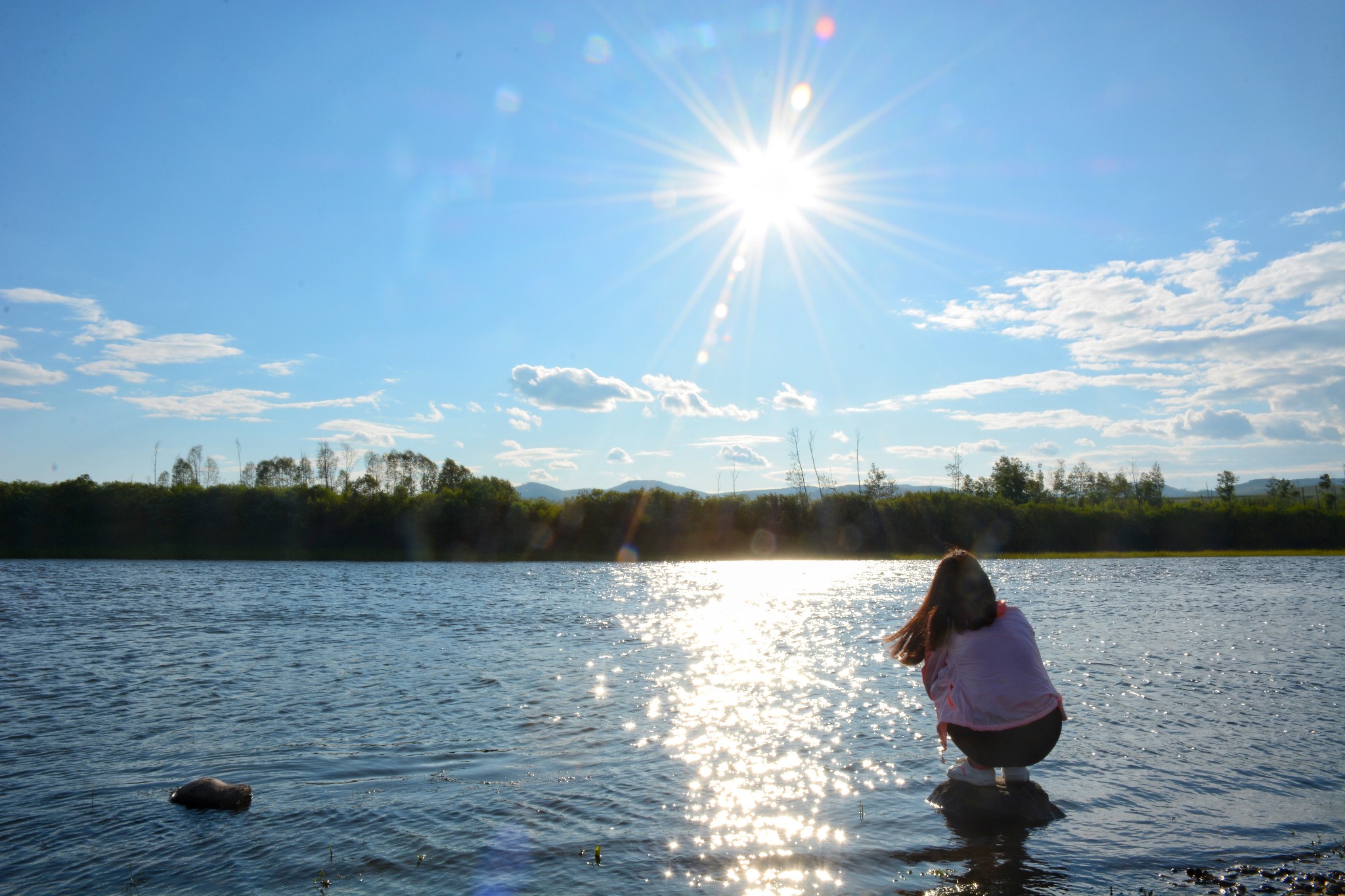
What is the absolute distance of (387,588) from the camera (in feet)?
180

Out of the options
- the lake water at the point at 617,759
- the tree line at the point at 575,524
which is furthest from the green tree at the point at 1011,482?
the lake water at the point at 617,759

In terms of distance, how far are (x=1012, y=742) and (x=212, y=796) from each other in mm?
9914

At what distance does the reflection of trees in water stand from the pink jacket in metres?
1.26

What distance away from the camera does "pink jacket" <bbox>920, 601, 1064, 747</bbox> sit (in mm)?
8281

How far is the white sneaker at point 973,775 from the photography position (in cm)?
936

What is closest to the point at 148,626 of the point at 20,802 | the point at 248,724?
the point at 248,724

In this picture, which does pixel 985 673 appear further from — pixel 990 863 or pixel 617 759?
pixel 617 759

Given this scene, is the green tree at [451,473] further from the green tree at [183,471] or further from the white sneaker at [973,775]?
the white sneaker at [973,775]

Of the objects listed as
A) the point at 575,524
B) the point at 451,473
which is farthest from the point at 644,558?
the point at 451,473

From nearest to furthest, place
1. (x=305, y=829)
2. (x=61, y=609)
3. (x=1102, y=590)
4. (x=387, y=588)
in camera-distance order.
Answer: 1. (x=305, y=829)
2. (x=61, y=609)
3. (x=1102, y=590)
4. (x=387, y=588)

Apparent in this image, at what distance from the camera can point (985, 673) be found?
838 centimetres

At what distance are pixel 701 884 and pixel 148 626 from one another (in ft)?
104

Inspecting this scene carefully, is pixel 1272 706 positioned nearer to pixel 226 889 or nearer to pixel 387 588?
pixel 226 889

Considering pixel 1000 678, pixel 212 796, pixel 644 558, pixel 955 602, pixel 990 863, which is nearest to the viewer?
pixel 990 863
